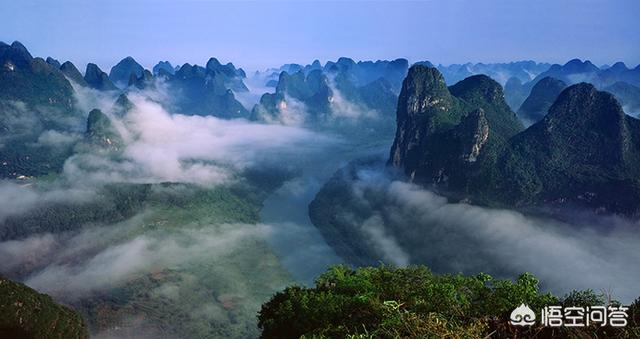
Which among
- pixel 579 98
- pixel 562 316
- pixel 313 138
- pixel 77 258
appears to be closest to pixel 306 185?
pixel 313 138

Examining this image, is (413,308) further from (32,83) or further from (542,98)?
(32,83)

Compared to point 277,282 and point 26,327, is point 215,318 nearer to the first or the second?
point 277,282

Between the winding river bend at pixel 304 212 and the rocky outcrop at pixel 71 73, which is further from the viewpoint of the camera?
the rocky outcrop at pixel 71 73

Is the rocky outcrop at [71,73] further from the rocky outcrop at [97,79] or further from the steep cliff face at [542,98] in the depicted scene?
the steep cliff face at [542,98]

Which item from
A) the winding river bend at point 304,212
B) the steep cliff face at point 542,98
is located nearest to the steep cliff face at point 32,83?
the winding river bend at point 304,212

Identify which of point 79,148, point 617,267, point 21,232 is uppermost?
point 79,148

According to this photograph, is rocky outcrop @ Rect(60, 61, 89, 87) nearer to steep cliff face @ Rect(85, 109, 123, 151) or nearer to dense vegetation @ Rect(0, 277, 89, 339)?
steep cliff face @ Rect(85, 109, 123, 151)
